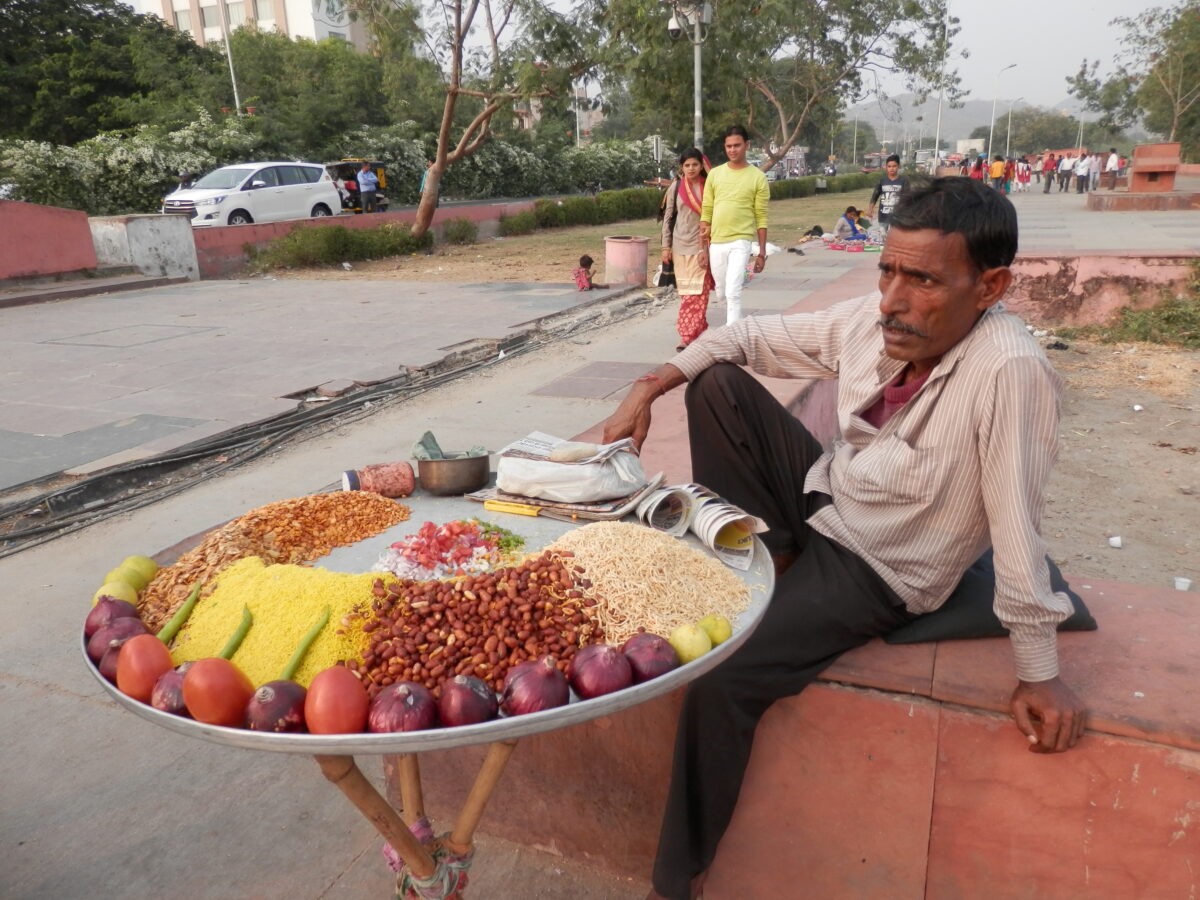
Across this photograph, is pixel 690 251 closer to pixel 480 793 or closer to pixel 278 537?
pixel 278 537

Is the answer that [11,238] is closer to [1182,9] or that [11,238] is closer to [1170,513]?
[1170,513]

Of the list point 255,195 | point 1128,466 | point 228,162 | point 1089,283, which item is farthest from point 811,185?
point 1128,466

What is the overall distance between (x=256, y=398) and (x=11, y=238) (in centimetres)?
856

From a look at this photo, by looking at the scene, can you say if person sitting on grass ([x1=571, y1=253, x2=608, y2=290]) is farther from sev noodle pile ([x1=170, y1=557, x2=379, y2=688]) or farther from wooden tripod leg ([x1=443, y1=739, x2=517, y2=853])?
wooden tripod leg ([x1=443, y1=739, x2=517, y2=853])

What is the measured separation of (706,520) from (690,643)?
1.70ft

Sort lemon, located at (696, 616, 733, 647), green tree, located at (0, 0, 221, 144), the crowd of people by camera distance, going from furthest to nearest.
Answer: the crowd of people
green tree, located at (0, 0, 221, 144)
lemon, located at (696, 616, 733, 647)

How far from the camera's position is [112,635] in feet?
4.74

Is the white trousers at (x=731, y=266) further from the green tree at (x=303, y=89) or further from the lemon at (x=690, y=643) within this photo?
the green tree at (x=303, y=89)

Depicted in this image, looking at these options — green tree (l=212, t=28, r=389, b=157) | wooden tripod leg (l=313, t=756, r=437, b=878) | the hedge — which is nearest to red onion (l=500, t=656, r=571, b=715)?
wooden tripod leg (l=313, t=756, r=437, b=878)

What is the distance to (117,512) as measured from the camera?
4301 mm

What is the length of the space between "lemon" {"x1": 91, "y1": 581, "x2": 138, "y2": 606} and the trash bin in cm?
1024

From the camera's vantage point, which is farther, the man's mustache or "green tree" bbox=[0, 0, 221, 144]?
"green tree" bbox=[0, 0, 221, 144]

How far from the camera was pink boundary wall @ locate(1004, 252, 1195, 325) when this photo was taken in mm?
8148

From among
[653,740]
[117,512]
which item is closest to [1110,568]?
[653,740]
